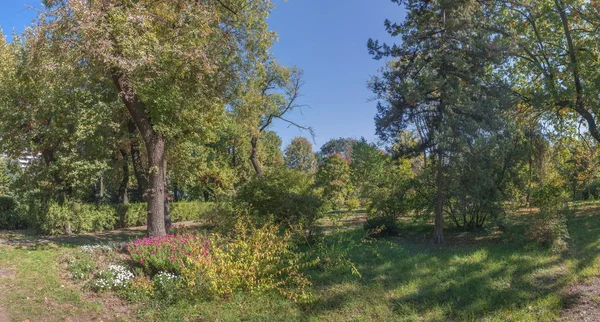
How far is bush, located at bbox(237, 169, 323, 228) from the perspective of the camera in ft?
32.0

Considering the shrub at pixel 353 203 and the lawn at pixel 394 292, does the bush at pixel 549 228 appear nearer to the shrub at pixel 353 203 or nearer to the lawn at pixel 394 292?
the lawn at pixel 394 292

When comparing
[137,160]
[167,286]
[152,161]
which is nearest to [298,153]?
[137,160]

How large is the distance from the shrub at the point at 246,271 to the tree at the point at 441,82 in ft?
14.4

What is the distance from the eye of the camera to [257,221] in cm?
951

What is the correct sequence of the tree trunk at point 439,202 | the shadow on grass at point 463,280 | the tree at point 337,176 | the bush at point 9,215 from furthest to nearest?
the tree at point 337,176, the bush at point 9,215, the tree trunk at point 439,202, the shadow on grass at point 463,280

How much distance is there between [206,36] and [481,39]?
6.97 metres

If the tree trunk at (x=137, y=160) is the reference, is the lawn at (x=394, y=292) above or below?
below

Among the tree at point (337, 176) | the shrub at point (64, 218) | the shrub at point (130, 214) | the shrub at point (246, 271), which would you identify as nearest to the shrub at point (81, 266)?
the shrub at point (246, 271)

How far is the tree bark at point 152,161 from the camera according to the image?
9.78m

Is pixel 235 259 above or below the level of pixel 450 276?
above

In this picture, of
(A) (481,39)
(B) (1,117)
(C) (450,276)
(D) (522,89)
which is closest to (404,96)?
(A) (481,39)

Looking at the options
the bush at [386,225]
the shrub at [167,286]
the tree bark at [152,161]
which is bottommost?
the shrub at [167,286]

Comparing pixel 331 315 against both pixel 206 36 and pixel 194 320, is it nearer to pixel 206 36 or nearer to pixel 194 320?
pixel 194 320

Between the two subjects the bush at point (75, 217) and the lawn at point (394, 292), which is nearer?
the lawn at point (394, 292)
